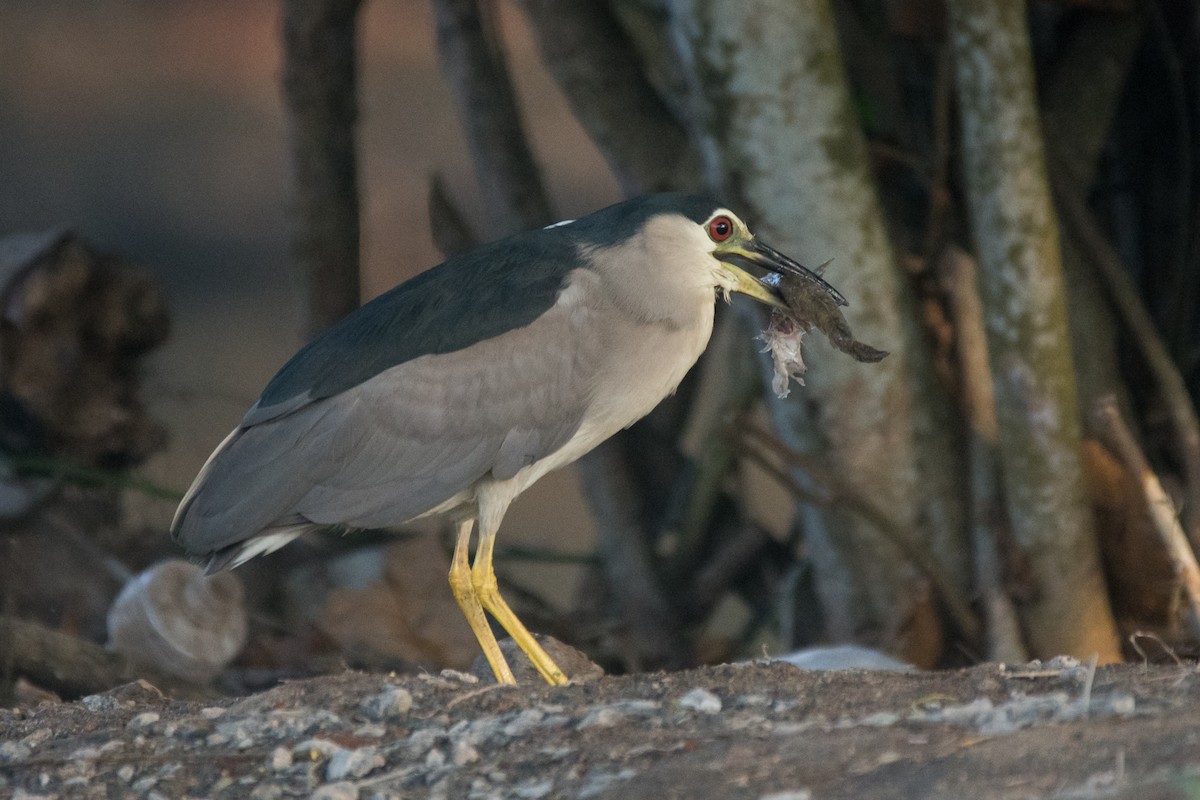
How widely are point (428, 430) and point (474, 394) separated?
0.51ft

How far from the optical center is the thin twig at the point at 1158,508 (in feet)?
16.0

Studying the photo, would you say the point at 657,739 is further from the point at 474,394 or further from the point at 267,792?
the point at 474,394

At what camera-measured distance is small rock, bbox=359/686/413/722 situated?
131 inches

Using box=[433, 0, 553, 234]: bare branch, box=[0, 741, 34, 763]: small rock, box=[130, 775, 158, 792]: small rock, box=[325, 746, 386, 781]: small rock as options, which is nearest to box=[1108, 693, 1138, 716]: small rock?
box=[325, 746, 386, 781]: small rock

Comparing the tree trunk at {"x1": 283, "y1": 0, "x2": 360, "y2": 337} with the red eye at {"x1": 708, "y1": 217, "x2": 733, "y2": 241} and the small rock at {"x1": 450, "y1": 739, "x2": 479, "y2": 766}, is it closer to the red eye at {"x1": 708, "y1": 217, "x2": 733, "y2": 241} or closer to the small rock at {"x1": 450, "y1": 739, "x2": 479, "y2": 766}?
the red eye at {"x1": 708, "y1": 217, "x2": 733, "y2": 241}

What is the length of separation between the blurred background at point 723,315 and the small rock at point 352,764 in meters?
2.41

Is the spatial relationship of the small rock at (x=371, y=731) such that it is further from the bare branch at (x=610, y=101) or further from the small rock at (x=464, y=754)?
the bare branch at (x=610, y=101)

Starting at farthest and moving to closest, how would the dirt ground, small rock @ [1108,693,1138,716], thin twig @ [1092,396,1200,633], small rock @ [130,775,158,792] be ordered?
thin twig @ [1092,396,1200,633] → small rock @ [130,775,158,792] → small rock @ [1108,693,1138,716] → the dirt ground

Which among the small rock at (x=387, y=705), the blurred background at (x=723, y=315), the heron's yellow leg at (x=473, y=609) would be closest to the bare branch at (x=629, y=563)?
the blurred background at (x=723, y=315)

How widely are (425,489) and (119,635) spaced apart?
227cm

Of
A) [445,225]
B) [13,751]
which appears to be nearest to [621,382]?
[13,751]

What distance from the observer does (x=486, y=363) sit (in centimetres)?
406

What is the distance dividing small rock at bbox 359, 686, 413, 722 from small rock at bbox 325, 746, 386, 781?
0.89ft

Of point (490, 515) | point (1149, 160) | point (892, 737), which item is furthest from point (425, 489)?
point (1149, 160)
